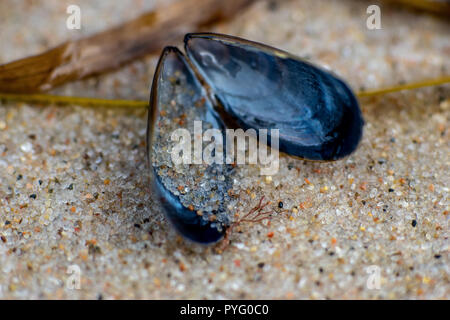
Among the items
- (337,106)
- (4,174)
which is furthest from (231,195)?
(4,174)

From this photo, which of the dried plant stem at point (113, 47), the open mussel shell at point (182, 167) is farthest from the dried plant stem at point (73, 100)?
the open mussel shell at point (182, 167)

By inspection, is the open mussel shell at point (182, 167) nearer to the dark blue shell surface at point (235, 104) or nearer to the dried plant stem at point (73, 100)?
the dark blue shell surface at point (235, 104)

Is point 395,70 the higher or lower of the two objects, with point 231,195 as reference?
higher

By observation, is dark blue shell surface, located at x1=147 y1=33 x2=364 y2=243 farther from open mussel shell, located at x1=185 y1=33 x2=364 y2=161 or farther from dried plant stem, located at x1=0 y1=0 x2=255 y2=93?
dried plant stem, located at x1=0 y1=0 x2=255 y2=93

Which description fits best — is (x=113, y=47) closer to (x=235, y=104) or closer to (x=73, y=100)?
(x=73, y=100)

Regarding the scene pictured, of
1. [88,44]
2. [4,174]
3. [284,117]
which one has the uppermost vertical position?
[88,44]

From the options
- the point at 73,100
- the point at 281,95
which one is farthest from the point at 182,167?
the point at 73,100
